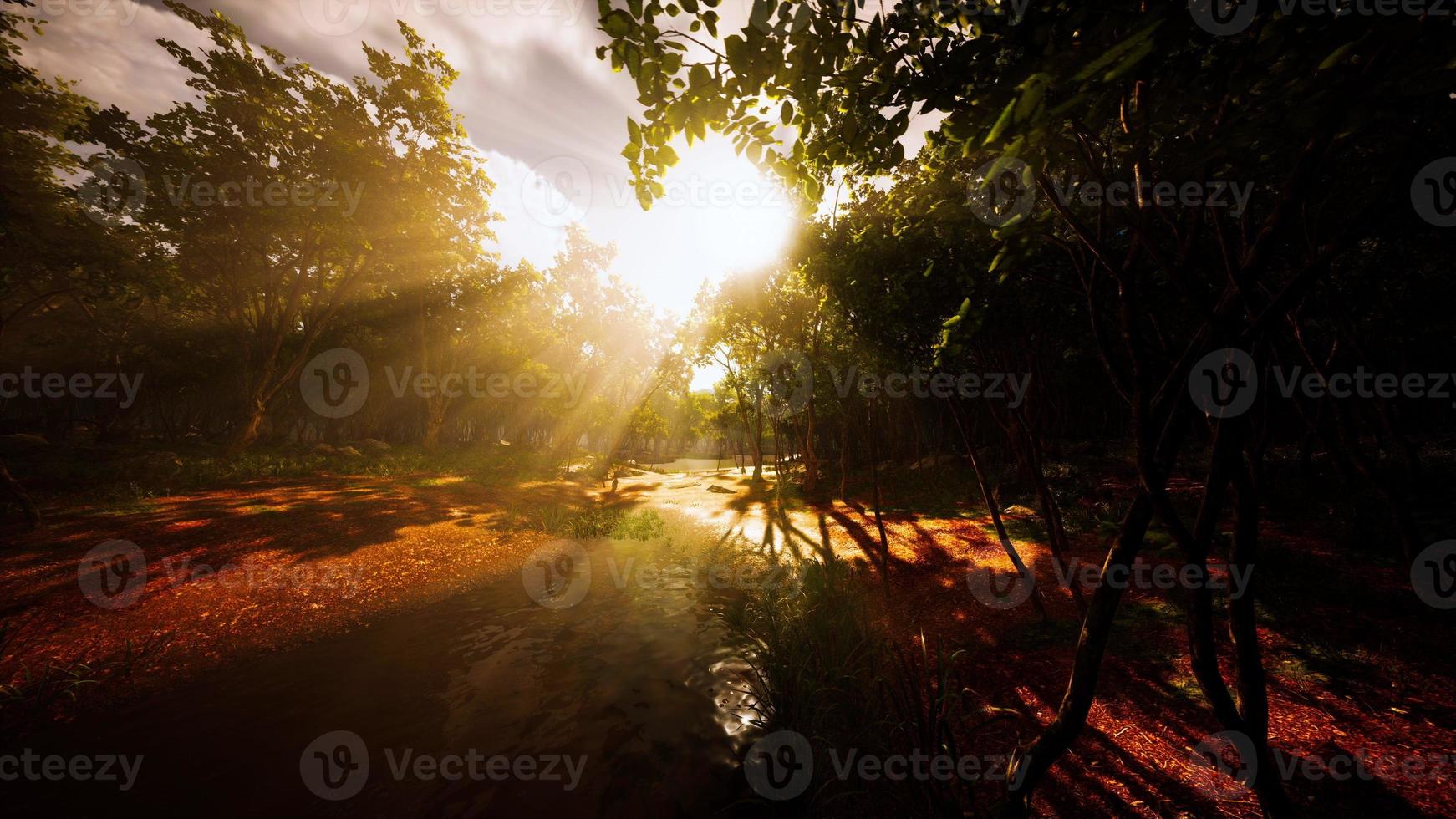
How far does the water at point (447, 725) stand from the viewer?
3975mm

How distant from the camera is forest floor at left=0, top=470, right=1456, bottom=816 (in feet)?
11.9

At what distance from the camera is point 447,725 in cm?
498

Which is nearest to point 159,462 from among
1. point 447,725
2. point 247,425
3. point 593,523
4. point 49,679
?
point 247,425

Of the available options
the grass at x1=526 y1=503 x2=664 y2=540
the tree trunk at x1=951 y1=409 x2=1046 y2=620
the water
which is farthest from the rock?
the tree trunk at x1=951 y1=409 x2=1046 y2=620

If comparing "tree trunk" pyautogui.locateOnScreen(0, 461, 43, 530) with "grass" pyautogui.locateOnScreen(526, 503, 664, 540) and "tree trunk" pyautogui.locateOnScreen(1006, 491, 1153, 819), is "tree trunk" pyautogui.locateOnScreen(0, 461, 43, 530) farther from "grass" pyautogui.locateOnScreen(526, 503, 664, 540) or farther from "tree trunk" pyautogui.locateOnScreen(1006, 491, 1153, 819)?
"tree trunk" pyautogui.locateOnScreen(1006, 491, 1153, 819)

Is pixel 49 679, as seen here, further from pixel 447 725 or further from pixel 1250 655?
pixel 1250 655

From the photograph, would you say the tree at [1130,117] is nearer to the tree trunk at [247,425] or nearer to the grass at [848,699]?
the grass at [848,699]

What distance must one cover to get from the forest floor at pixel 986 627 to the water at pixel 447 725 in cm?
111

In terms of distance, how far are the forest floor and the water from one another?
111 centimetres

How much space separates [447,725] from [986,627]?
25.1 feet

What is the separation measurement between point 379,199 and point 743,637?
22.2m

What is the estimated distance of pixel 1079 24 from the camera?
67.9 inches

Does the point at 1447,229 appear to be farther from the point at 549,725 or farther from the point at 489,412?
the point at 489,412

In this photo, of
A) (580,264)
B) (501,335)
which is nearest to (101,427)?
(501,335)
